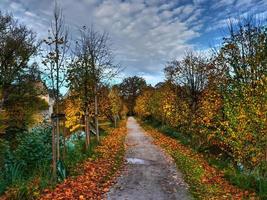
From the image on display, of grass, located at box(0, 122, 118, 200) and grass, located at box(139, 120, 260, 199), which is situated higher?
grass, located at box(0, 122, 118, 200)

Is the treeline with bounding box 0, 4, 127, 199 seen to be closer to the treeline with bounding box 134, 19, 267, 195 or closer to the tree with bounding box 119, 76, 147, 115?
the treeline with bounding box 134, 19, 267, 195

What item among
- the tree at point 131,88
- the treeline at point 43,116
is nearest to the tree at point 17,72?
the treeline at point 43,116

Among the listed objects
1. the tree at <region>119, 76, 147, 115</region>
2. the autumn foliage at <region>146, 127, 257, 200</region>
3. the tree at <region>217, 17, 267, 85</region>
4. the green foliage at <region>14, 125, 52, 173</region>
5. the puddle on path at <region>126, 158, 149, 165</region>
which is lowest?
the autumn foliage at <region>146, 127, 257, 200</region>

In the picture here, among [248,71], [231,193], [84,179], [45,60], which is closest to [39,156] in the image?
[84,179]

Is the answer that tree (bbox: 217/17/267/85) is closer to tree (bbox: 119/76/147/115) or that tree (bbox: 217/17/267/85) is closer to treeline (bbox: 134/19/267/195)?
treeline (bbox: 134/19/267/195)

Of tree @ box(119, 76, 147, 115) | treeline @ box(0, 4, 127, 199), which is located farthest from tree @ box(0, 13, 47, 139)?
tree @ box(119, 76, 147, 115)

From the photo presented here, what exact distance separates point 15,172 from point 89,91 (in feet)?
25.7

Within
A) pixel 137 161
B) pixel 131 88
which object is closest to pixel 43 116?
pixel 137 161

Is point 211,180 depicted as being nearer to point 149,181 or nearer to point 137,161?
point 149,181

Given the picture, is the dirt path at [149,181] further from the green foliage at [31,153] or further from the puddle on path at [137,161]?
the green foliage at [31,153]

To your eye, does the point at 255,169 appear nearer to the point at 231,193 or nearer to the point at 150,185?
the point at 231,193

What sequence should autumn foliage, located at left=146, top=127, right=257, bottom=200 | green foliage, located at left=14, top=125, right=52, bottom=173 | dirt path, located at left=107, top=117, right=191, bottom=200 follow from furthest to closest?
green foliage, located at left=14, top=125, right=52, bottom=173 < autumn foliage, located at left=146, top=127, right=257, bottom=200 < dirt path, located at left=107, top=117, right=191, bottom=200

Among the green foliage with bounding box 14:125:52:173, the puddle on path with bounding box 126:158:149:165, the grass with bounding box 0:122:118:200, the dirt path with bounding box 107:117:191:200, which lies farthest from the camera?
the puddle on path with bounding box 126:158:149:165

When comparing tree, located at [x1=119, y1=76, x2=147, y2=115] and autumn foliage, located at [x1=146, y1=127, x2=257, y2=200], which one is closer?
autumn foliage, located at [x1=146, y1=127, x2=257, y2=200]
